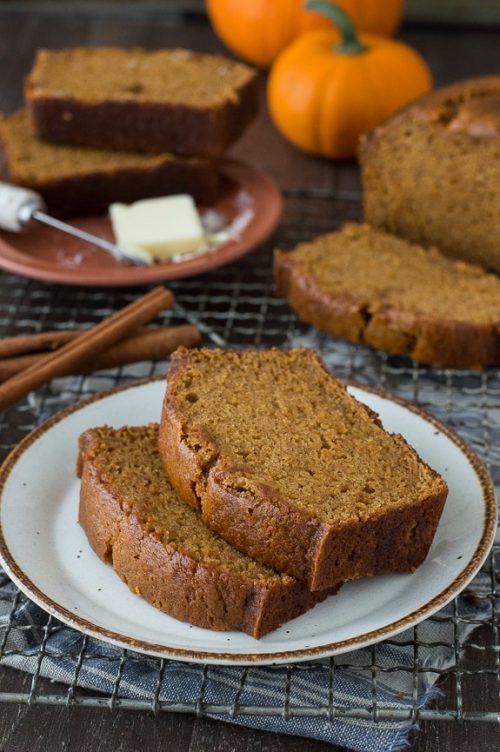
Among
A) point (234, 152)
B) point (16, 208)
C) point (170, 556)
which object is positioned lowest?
point (234, 152)

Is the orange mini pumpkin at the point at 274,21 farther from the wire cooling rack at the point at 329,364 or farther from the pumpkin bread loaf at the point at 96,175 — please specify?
the pumpkin bread loaf at the point at 96,175

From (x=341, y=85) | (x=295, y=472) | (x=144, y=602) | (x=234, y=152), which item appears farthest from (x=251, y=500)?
(x=234, y=152)

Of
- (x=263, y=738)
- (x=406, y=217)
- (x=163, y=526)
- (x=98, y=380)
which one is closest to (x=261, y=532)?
(x=163, y=526)

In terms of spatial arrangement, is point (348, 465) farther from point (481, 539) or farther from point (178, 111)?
point (178, 111)

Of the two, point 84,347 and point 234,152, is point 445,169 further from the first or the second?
point 84,347

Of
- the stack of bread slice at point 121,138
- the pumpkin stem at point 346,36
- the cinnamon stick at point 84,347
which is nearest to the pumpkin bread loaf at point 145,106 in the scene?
the stack of bread slice at point 121,138
